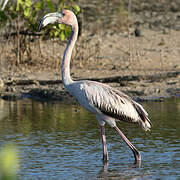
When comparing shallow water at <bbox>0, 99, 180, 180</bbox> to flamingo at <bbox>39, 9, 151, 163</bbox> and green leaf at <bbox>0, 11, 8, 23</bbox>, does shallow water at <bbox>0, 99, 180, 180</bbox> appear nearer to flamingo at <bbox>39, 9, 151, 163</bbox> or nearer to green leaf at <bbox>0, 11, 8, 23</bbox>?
flamingo at <bbox>39, 9, 151, 163</bbox>

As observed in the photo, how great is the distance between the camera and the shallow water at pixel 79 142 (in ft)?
16.8

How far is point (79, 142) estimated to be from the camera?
6.54 m

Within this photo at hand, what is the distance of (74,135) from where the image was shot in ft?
22.9

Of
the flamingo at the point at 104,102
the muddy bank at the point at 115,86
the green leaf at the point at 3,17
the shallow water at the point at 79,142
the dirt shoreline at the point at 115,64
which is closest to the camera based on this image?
the shallow water at the point at 79,142

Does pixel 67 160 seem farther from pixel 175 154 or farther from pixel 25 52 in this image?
pixel 25 52

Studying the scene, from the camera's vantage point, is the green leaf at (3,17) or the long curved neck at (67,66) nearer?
the long curved neck at (67,66)

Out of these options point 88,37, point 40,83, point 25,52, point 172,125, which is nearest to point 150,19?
point 88,37

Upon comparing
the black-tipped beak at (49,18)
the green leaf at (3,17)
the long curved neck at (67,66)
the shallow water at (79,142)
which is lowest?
the shallow water at (79,142)

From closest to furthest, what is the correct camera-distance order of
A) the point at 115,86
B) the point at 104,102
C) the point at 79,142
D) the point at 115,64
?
the point at 104,102
the point at 79,142
the point at 115,86
the point at 115,64

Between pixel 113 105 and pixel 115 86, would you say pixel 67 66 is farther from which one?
pixel 115 86

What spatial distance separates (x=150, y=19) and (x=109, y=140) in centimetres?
1218

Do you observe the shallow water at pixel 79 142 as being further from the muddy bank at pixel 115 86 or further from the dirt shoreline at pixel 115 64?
the dirt shoreline at pixel 115 64

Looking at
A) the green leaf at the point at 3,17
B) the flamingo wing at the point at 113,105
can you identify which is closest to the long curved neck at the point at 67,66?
the flamingo wing at the point at 113,105

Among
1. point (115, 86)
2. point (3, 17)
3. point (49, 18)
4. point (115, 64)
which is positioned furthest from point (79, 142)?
point (115, 64)
